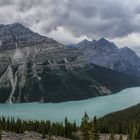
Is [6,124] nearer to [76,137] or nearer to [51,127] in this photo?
[51,127]

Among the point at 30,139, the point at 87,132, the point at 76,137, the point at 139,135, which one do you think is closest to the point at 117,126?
the point at 139,135

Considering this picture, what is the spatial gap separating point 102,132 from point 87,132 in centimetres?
11712

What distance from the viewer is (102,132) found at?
186 meters

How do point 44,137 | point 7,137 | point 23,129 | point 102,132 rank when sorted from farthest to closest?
1. point 102,132
2. point 23,129
3. point 44,137
4. point 7,137

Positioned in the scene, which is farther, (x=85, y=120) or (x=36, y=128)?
(x=36, y=128)

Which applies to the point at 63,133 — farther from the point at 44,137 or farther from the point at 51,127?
the point at 44,137

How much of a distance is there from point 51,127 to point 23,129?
11.8m

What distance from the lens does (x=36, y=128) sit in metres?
166

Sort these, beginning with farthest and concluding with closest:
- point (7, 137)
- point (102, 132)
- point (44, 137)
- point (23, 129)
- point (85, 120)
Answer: point (102, 132)
point (23, 129)
point (44, 137)
point (7, 137)
point (85, 120)

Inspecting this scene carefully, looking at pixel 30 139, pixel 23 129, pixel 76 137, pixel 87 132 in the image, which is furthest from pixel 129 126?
pixel 87 132

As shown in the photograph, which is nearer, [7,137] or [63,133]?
[7,137]

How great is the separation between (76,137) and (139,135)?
29.6 m

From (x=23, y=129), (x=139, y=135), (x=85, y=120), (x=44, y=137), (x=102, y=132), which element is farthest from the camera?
(x=102, y=132)

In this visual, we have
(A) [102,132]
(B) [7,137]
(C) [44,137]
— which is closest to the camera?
(B) [7,137]
